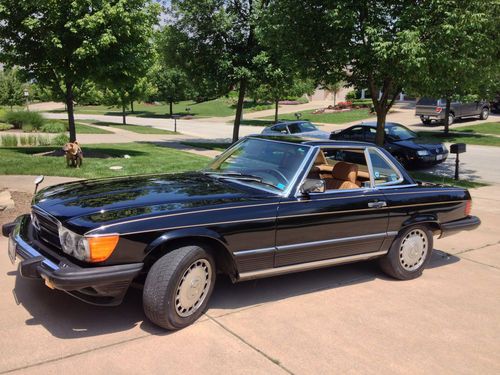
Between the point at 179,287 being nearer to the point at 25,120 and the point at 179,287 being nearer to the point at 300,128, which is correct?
the point at 300,128

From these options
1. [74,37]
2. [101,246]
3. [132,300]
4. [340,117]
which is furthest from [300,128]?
[340,117]

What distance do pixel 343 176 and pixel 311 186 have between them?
915 mm

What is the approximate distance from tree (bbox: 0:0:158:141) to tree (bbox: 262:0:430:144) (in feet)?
12.0

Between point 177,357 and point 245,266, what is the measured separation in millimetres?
1036

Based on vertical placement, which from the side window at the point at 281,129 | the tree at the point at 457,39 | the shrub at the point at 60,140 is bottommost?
the shrub at the point at 60,140

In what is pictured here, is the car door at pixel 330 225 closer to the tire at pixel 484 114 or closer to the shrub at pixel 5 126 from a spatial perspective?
the shrub at pixel 5 126

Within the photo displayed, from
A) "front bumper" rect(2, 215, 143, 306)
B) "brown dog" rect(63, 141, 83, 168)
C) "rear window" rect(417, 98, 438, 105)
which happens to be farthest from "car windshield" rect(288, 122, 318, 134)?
"front bumper" rect(2, 215, 143, 306)

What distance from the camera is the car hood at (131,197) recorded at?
3.93 m

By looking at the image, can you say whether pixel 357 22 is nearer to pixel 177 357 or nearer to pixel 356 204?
pixel 356 204

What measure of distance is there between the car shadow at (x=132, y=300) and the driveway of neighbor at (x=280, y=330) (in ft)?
0.04

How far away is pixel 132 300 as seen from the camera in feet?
14.9

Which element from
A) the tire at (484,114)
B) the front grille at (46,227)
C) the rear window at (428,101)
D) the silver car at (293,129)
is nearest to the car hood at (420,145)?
the silver car at (293,129)

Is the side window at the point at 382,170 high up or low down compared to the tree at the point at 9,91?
down

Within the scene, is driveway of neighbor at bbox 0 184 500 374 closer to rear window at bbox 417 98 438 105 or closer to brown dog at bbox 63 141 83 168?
brown dog at bbox 63 141 83 168
